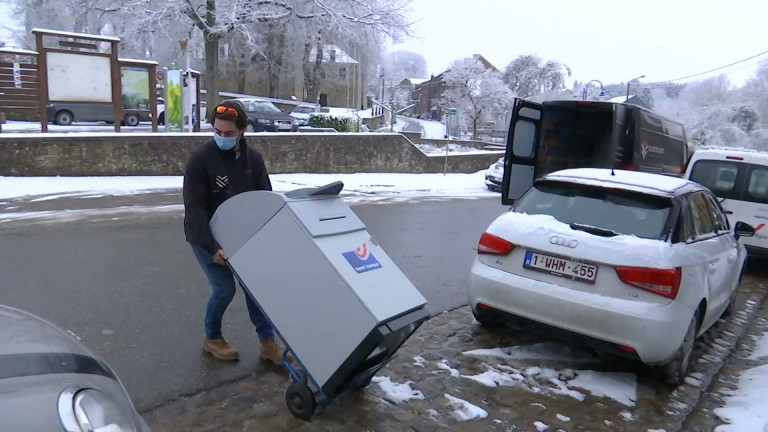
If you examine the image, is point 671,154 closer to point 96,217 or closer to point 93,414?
point 96,217

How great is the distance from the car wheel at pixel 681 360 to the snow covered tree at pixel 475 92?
191ft

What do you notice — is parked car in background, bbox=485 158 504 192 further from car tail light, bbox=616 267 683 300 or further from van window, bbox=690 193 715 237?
car tail light, bbox=616 267 683 300

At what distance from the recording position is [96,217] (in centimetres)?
936

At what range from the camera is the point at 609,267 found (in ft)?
13.5

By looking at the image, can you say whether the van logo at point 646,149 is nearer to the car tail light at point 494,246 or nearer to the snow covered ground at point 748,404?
the snow covered ground at point 748,404

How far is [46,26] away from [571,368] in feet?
152

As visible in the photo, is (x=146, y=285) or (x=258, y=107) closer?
(x=146, y=285)

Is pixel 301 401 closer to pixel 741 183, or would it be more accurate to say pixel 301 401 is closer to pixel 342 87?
pixel 741 183

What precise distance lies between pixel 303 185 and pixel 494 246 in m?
10.2

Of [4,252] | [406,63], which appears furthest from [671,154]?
[406,63]

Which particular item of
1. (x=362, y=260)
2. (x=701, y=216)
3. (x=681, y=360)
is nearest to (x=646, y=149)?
(x=701, y=216)

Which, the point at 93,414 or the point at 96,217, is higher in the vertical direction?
the point at 93,414

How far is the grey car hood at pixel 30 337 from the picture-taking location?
1.86 meters

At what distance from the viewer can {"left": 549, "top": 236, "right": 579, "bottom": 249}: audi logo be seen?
14.0 feet
